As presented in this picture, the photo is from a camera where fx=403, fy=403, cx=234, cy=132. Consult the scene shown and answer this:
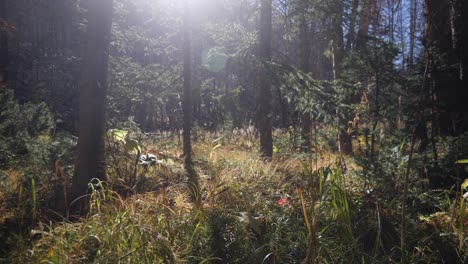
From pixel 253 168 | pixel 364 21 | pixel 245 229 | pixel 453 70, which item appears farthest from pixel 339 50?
pixel 245 229

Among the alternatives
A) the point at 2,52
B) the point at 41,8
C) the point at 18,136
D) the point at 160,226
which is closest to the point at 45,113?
the point at 18,136

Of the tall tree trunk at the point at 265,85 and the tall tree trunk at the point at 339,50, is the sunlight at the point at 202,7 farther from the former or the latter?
the tall tree trunk at the point at 339,50

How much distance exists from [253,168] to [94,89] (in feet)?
8.55

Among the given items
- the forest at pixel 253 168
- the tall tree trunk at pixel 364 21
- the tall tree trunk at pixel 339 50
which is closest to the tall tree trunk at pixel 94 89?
the forest at pixel 253 168

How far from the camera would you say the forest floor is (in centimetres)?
317

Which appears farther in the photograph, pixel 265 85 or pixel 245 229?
pixel 265 85

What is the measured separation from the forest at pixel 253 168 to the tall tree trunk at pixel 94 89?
2 cm

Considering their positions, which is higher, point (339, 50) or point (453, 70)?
point (339, 50)

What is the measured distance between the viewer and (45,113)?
7773mm

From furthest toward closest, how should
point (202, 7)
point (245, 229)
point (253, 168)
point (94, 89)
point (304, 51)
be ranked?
1. point (304, 51)
2. point (202, 7)
3. point (253, 168)
4. point (94, 89)
5. point (245, 229)

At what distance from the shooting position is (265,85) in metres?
7.76

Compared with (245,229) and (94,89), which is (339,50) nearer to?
(94,89)

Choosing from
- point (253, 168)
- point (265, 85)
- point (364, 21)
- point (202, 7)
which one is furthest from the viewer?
point (364, 21)

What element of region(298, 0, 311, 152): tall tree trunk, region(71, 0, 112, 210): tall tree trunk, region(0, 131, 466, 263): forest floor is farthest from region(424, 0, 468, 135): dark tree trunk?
region(71, 0, 112, 210): tall tree trunk
